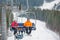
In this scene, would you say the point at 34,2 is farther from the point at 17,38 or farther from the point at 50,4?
the point at 17,38

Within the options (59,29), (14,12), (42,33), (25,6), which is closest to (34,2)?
(25,6)

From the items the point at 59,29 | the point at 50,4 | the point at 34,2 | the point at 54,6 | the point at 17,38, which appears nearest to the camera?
the point at 17,38

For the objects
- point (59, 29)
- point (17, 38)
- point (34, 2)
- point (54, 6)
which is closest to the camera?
point (17, 38)

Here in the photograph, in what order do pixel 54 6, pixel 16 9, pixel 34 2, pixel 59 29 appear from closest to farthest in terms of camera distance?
1. pixel 16 9
2. pixel 34 2
3. pixel 54 6
4. pixel 59 29

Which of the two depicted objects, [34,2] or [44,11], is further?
Answer: [44,11]

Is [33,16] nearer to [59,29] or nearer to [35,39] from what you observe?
Answer: [35,39]

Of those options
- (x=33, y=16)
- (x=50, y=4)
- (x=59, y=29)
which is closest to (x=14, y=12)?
(x=33, y=16)

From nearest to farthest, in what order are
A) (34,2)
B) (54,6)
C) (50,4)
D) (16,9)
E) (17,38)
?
(17,38)
(16,9)
(34,2)
(50,4)
(54,6)

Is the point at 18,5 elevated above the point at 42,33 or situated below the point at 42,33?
above

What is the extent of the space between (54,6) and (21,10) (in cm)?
45

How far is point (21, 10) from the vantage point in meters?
1.38

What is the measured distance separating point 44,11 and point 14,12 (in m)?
0.46

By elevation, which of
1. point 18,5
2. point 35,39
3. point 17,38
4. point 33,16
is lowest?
point 35,39

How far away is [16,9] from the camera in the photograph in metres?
1.38
